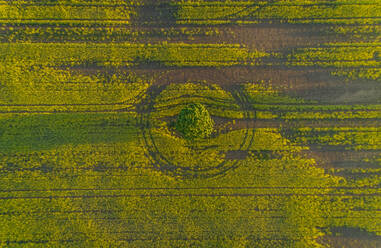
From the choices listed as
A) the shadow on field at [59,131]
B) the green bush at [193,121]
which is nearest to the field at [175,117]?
the shadow on field at [59,131]

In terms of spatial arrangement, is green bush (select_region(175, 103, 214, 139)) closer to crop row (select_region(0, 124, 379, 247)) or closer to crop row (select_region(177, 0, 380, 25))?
crop row (select_region(0, 124, 379, 247))

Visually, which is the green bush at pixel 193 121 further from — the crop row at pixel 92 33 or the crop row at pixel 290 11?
the crop row at pixel 290 11

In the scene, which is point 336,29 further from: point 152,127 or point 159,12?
point 152,127

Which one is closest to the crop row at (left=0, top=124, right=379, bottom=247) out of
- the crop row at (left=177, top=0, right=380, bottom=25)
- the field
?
the field

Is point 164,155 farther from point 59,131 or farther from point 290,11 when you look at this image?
point 290,11

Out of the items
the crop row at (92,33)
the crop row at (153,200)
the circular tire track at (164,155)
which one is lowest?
the crop row at (153,200)

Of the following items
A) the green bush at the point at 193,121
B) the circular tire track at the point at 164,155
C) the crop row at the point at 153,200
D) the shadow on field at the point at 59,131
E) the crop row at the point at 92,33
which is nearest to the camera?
the green bush at the point at 193,121

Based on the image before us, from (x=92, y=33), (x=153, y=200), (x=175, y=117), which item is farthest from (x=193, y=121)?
(x=92, y=33)
